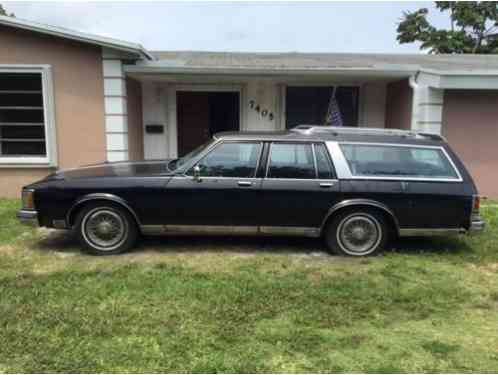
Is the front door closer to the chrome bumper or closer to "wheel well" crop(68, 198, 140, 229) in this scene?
"wheel well" crop(68, 198, 140, 229)

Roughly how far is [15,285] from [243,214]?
245cm

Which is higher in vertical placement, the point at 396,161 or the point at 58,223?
the point at 396,161

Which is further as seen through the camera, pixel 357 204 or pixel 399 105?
pixel 399 105

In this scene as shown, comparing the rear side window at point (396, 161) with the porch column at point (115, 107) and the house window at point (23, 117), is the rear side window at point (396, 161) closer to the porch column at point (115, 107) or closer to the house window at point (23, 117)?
the porch column at point (115, 107)

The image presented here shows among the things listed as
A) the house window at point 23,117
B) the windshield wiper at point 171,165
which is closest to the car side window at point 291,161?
the windshield wiper at point 171,165

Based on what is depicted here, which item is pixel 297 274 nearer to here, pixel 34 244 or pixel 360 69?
pixel 34 244

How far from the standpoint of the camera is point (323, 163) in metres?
5.02

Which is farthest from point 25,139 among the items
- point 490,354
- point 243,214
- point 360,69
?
point 490,354

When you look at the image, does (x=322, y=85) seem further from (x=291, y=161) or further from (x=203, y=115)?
(x=291, y=161)

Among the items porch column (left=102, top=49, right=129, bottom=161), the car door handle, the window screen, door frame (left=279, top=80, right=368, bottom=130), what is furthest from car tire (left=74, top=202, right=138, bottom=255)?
door frame (left=279, top=80, right=368, bottom=130)

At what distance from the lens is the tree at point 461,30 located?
28625 mm

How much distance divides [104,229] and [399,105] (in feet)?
22.0

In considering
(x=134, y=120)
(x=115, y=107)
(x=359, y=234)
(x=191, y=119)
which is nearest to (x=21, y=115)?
(x=115, y=107)

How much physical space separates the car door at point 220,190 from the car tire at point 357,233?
3.12 feet
